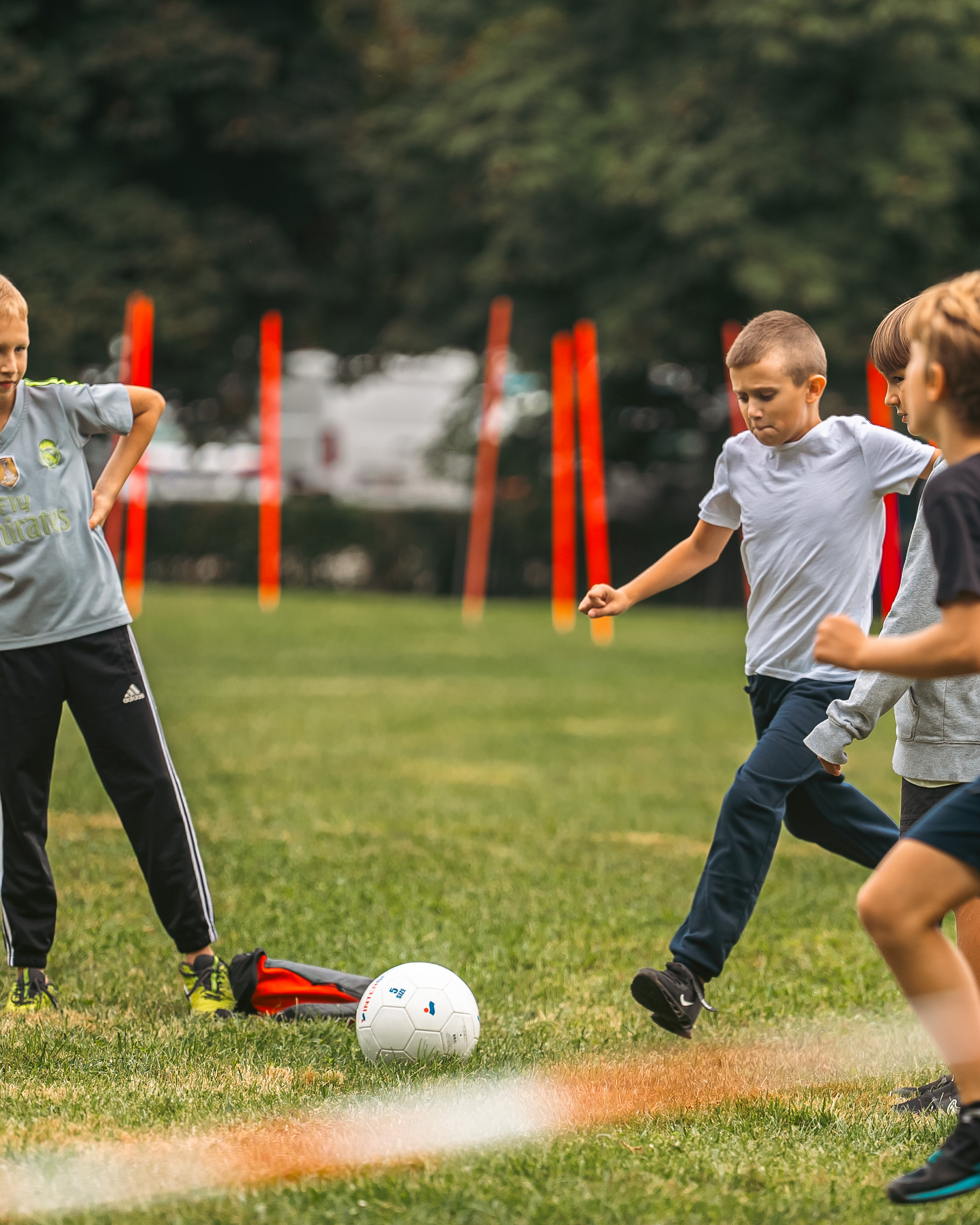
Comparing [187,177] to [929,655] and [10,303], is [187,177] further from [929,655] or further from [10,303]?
[929,655]

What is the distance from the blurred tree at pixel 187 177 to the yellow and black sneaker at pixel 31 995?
73.3 feet

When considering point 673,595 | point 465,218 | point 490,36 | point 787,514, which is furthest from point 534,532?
point 787,514

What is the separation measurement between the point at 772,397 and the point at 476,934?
2.41 metres

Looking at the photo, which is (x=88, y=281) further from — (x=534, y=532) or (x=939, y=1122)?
(x=939, y=1122)

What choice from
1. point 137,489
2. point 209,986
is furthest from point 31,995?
point 137,489

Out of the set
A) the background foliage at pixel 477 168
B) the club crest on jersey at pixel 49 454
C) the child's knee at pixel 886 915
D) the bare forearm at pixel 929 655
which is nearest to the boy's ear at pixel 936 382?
the bare forearm at pixel 929 655

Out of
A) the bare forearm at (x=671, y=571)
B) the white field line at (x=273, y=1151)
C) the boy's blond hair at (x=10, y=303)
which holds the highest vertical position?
the boy's blond hair at (x=10, y=303)

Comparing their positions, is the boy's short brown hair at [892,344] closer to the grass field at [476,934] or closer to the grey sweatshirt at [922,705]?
the grey sweatshirt at [922,705]

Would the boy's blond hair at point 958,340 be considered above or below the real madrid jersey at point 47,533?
above

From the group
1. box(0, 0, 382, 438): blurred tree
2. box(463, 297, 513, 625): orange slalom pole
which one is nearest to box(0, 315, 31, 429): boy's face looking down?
box(463, 297, 513, 625): orange slalom pole

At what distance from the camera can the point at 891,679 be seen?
3662 mm

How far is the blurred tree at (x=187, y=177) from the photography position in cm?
2598

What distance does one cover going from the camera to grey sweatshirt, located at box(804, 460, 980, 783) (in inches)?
138

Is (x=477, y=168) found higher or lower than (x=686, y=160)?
higher
